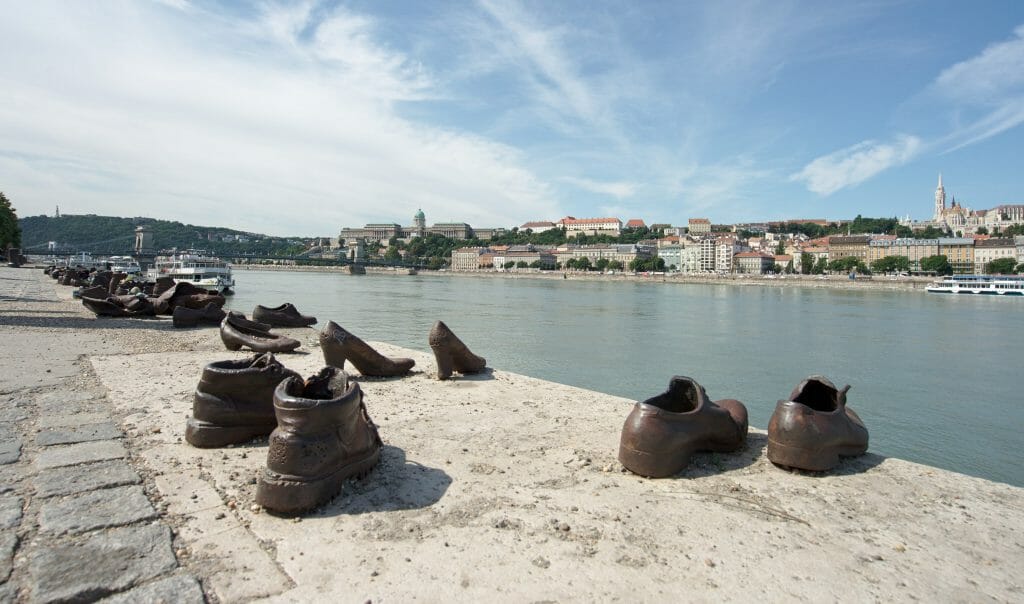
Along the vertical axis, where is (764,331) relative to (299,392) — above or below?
below

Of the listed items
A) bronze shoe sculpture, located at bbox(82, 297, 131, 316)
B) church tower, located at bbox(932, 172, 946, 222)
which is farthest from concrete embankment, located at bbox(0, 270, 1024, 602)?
church tower, located at bbox(932, 172, 946, 222)

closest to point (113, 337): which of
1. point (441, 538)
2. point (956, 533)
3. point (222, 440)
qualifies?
point (222, 440)

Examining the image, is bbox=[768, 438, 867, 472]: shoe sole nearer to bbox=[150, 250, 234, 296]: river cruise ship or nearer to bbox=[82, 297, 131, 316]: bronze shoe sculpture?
bbox=[82, 297, 131, 316]: bronze shoe sculpture

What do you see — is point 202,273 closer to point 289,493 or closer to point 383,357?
point 383,357

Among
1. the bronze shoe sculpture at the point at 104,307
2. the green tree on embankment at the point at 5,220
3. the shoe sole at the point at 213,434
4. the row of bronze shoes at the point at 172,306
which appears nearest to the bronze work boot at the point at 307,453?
the shoe sole at the point at 213,434

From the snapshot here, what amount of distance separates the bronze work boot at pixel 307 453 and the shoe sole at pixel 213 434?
4.01 feet

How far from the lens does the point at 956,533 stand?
12.0 ft

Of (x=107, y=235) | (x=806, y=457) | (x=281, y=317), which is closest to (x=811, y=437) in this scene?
(x=806, y=457)

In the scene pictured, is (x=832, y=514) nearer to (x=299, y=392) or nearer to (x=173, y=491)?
(x=299, y=392)

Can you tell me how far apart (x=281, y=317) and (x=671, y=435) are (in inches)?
543

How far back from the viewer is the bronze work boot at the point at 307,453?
11.5 feet

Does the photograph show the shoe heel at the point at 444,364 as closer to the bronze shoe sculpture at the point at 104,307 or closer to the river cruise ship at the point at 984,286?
the bronze shoe sculpture at the point at 104,307

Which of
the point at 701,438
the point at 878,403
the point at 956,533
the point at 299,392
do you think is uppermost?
the point at 299,392

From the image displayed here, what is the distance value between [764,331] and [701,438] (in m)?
27.0
